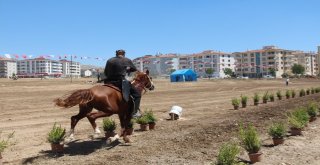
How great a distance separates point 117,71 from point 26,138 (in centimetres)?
360

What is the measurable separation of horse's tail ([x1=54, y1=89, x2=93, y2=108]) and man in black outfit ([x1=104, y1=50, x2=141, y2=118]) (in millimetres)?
923

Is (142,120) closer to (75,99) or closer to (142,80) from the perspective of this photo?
(142,80)

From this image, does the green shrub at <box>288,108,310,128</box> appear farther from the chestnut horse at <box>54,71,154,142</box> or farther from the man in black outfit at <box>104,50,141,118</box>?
the chestnut horse at <box>54,71,154,142</box>

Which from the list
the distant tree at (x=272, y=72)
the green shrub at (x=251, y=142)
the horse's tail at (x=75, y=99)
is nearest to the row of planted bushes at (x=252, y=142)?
the green shrub at (x=251, y=142)

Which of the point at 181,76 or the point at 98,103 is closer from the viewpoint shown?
the point at 98,103

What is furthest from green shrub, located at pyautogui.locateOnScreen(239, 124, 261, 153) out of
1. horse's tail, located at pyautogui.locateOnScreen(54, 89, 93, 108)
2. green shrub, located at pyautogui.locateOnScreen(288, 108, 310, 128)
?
horse's tail, located at pyautogui.locateOnScreen(54, 89, 93, 108)

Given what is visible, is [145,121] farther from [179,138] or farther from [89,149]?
[89,149]

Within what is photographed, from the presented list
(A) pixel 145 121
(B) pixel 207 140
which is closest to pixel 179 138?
(B) pixel 207 140

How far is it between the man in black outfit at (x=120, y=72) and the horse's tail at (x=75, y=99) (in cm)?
92

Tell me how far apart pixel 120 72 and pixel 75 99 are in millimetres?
1370

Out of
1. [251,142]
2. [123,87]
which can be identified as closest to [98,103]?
[123,87]

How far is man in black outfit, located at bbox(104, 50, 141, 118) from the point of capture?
10398mm

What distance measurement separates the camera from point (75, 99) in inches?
380

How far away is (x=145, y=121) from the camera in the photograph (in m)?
12.4
